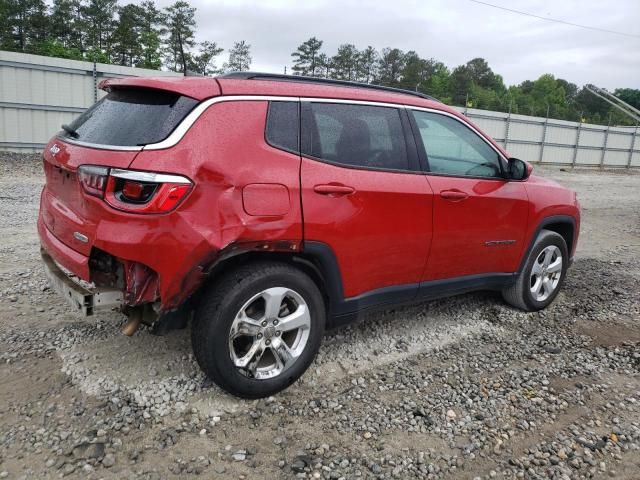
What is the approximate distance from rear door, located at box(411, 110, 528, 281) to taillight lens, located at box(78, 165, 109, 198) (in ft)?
6.83

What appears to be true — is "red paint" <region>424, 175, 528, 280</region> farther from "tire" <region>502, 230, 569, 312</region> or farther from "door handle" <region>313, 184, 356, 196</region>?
"door handle" <region>313, 184, 356, 196</region>

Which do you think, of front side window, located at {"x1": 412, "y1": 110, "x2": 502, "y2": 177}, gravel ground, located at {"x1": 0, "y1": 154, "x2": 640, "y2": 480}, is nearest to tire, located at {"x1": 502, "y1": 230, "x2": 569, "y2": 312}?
gravel ground, located at {"x1": 0, "y1": 154, "x2": 640, "y2": 480}

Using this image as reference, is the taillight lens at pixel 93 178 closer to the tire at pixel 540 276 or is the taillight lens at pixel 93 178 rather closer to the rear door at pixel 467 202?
the rear door at pixel 467 202

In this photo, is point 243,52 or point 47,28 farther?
point 243,52

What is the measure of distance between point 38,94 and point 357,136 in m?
12.9

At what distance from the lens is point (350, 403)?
9.90ft

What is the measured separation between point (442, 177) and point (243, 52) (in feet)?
116

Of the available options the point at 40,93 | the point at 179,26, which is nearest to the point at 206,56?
the point at 179,26

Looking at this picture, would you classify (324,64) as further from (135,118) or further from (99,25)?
(135,118)

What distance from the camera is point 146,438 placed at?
8.50ft

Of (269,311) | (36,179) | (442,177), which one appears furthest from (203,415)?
(36,179)

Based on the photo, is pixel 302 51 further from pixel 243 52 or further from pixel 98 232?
pixel 98 232

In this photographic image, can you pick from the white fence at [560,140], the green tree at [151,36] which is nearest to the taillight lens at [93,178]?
the white fence at [560,140]

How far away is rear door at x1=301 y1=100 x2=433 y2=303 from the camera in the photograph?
9.82 feet
